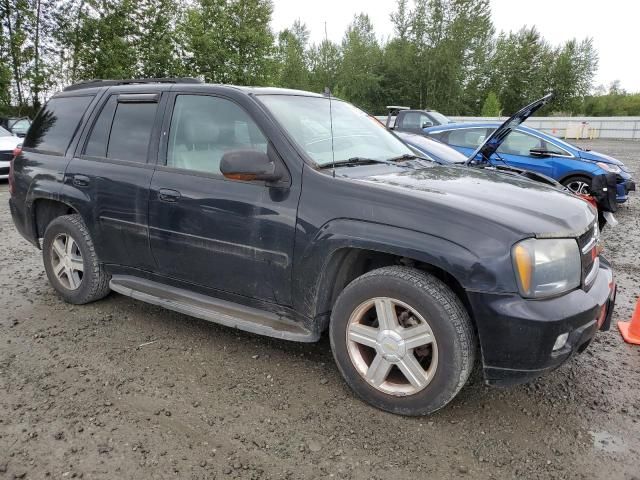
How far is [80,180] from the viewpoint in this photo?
394 cm

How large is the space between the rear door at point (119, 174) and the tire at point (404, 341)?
167 centimetres

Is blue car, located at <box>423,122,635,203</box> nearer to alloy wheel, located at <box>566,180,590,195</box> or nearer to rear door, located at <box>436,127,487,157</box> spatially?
alloy wheel, located at <box>566,180,590,195</box>

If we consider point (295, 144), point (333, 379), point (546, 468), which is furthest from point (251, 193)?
point (546, 468)

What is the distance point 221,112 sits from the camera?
3.36 metres

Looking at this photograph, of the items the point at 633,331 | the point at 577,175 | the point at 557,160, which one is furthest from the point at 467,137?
the point at 633,331

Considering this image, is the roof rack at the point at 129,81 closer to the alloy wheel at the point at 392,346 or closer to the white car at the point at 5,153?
the alloy wheel at the point at 392,346

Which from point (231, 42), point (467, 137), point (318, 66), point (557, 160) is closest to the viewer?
point (557, 160)

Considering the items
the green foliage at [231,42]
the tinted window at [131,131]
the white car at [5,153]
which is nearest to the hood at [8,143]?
the white car at [5,153]

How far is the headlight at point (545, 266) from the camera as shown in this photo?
2355 mm

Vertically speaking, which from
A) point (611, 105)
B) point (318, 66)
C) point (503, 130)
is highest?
point (318, 66)

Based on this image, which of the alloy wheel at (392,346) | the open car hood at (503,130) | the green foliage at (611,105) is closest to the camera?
the alloy wheel at (392,346)

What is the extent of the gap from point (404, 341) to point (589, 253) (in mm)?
1136

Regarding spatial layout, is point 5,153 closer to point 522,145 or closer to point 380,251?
point 522,145

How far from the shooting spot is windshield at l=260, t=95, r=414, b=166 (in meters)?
3.18
